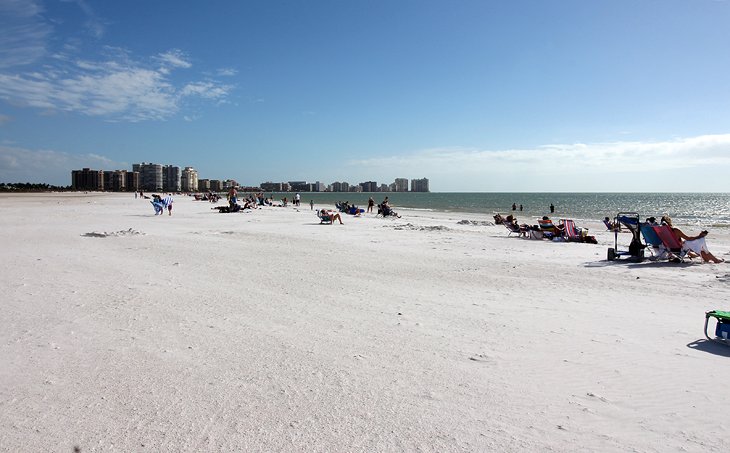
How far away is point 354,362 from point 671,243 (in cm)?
1106

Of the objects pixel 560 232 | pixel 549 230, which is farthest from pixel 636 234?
pixel 549 230

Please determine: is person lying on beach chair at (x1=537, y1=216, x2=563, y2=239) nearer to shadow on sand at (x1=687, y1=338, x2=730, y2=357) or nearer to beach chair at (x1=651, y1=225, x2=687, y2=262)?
beach chair at (x1=651, y1=225, x2=687, y2=262)

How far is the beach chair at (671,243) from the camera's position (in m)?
11.2

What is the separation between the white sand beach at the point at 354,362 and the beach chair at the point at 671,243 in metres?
2.67

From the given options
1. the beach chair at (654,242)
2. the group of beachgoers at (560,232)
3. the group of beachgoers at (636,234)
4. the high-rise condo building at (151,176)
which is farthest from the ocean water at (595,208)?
the high-rise condo building at (151,176)

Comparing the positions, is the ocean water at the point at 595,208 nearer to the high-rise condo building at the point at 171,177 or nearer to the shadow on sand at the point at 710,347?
the shadow on sand at the point at 710,347

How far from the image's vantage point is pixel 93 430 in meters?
2.93

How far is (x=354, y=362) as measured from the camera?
4168mm

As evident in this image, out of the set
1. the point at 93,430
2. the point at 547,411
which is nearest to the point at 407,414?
the point at 547,411

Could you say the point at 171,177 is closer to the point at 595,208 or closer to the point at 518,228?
the point at 595,208

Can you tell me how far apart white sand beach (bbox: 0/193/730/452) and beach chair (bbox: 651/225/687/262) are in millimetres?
2667

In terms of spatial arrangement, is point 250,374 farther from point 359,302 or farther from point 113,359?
point 359,302

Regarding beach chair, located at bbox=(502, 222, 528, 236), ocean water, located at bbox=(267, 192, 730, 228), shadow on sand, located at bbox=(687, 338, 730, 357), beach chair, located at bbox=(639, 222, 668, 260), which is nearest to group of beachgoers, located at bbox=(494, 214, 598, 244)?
beach chair, located at bbox=(502, 222, 528, 236)

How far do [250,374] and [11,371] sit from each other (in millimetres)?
2159
